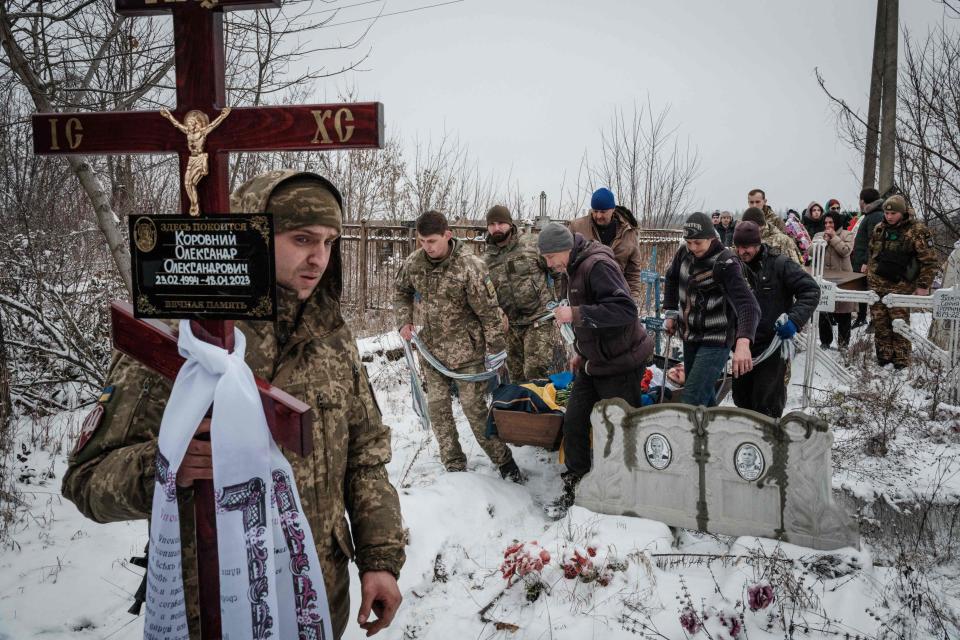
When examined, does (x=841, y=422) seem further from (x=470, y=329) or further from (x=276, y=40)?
(x=276, y=40)

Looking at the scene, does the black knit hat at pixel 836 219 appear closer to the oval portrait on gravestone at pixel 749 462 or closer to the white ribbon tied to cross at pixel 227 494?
the oval portrait on gravestone at pixel 749 462

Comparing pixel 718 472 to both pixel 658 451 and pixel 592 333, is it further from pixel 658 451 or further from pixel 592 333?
pixel 592 333

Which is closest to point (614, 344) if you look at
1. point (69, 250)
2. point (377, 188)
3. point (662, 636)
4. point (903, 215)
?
point (662, 636)

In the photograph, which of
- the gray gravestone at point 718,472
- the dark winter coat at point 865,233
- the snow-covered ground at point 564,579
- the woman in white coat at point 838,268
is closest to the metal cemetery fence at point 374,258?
the woman in white coat at point 838,268

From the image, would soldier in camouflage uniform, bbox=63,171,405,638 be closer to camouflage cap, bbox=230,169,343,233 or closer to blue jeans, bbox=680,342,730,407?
camouflage cap, bbox=230,169,343,233

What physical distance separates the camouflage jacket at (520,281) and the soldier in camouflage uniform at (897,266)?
15.6 feet

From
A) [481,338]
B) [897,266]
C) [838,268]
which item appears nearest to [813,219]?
[838,268]

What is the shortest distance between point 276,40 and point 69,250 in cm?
346

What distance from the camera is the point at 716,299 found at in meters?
4.71

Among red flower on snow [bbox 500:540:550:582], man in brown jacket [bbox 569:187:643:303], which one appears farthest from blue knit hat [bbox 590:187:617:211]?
red flower on snow [bbox 500:540:550:582]

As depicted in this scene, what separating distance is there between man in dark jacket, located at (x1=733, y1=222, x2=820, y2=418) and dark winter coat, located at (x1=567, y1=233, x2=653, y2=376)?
45.2 inches

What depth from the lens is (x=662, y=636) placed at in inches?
122

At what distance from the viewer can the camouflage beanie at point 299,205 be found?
5.06 feet

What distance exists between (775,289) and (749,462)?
194 centimetres
